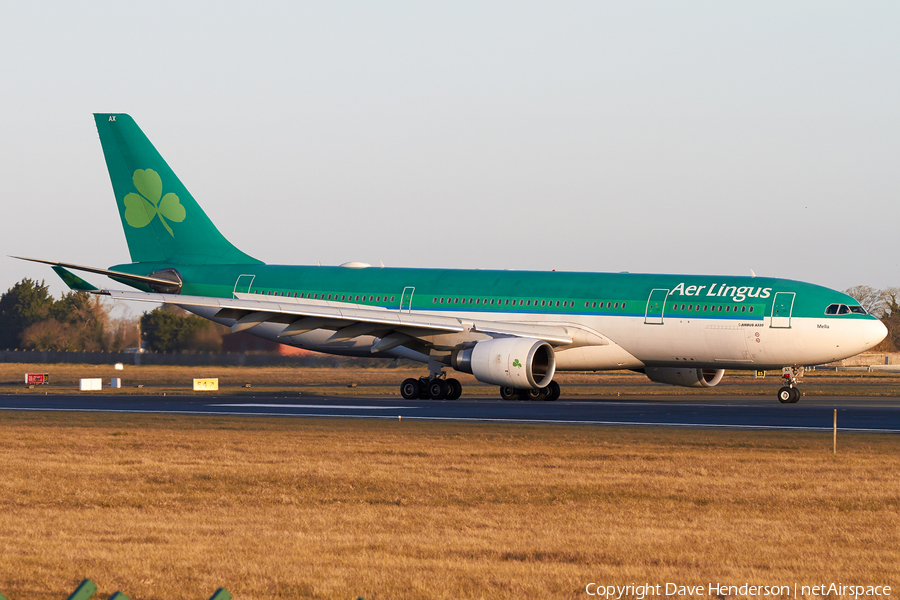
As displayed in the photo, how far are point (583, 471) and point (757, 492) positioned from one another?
2632 mm

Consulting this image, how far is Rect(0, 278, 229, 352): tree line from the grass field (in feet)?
5.07

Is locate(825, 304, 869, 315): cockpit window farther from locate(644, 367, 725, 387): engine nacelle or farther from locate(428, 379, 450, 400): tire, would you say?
locate(428, 379, 450, 400): tire

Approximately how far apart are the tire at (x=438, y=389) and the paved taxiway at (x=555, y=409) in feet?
2.40

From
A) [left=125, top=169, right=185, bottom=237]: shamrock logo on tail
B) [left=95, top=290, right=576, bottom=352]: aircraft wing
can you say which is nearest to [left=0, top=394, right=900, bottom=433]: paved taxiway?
[left=95, top=290, right=576, bottom=352]: aircraft wing

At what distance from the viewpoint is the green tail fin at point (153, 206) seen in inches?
1518

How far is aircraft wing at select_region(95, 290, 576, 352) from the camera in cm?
3162

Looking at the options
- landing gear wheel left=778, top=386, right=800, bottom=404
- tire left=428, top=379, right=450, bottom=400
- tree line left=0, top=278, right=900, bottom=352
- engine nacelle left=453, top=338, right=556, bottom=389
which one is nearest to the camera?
engine nacelle left=453, top=338, right=556, bottom=389

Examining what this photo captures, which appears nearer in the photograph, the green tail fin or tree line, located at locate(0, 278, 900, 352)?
the green tail fin

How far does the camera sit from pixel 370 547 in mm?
9227

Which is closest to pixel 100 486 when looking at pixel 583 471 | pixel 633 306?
pixel 583 471

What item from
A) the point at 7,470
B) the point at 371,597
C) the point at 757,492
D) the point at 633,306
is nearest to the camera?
the point at 371,597

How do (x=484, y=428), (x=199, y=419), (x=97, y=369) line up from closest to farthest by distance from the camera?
(x=484, y=428)
(x=199, y=419)
(x=97, y=369)

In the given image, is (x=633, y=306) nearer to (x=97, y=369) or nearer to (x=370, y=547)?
(x=370, y=547)

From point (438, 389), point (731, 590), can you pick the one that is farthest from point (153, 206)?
point (731, 590)
